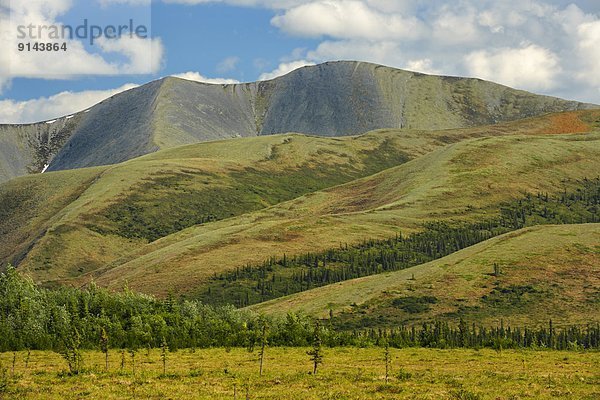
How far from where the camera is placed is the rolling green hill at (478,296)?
16462 cm

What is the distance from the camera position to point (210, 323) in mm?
113500

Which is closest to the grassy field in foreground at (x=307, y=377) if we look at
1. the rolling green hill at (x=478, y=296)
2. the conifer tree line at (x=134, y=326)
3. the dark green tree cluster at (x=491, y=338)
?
the conifer tree line at (x=134, y=326)

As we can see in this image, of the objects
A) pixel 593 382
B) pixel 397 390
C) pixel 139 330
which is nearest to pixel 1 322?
pixel 139 330

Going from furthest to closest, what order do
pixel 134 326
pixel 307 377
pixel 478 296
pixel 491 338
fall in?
pixel 478 296
pixel 491 338
pixel 134 326
pixel 307 377

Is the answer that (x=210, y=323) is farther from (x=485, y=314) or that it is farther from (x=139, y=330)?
(x=485, y=314)

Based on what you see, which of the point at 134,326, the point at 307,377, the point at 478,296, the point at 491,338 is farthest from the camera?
the point at 478,296

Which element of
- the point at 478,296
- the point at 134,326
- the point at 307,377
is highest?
the point at 134,326

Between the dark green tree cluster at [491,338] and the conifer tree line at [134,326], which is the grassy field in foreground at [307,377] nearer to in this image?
Result: the conifer tree line at [134,326]

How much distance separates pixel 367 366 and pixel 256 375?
15.3 metres

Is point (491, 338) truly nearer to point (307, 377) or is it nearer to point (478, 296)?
point (478, 296)

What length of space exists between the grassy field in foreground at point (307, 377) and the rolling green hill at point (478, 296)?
76.7m

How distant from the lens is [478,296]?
177500 mm

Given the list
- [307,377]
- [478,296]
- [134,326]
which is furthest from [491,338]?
[307,377]

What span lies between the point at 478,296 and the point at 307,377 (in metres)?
124
